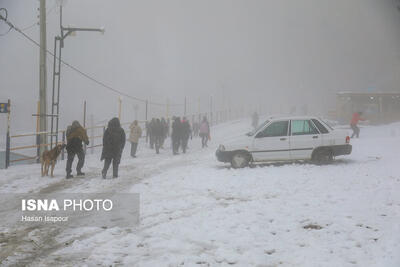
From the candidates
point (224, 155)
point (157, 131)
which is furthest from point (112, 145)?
point (157, 131)

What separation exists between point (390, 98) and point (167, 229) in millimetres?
36107

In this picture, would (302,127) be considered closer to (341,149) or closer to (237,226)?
(341,149)

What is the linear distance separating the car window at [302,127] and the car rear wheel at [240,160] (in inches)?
66.4

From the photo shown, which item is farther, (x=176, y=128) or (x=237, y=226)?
(x=176, y=128)

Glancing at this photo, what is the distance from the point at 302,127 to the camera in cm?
1170

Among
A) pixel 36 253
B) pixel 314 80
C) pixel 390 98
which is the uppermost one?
pixel 314 80

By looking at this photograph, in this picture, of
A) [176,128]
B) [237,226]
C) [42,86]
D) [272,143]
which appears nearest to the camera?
[237,226]

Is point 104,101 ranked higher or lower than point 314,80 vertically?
lower

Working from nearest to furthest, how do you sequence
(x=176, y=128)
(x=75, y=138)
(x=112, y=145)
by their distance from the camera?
1. (x=112, y=145)
2. (x=75, y=138)
3. (x=176, y=128)

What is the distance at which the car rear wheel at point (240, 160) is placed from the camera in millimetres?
11672

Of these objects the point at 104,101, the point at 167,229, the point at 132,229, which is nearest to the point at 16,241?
the point at 132,229

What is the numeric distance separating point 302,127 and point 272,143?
43.6 inches

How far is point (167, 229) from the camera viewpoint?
5.50 m

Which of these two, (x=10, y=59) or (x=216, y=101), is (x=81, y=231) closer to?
(x=216, y=101)
